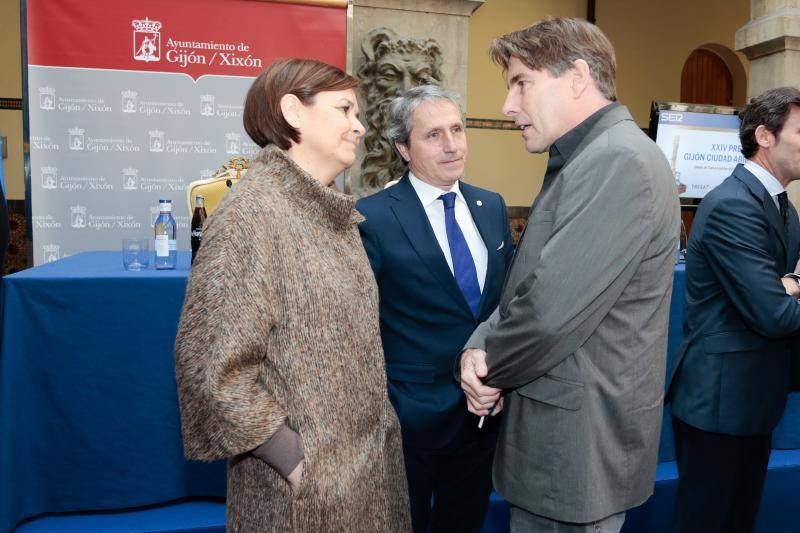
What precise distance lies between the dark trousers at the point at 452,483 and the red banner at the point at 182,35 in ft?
10.3

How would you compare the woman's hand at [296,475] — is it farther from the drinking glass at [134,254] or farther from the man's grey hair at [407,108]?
the drinking glass at [134,254]

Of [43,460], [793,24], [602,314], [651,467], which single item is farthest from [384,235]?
[793,24]

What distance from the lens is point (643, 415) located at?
133 centimetres

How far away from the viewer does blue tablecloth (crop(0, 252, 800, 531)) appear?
2.11 metres

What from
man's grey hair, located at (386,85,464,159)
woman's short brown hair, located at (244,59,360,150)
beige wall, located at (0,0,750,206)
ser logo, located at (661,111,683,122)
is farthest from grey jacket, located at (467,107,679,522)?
beige wall, located at (0,0,750,206)

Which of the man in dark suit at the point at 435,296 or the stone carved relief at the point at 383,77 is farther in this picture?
the stone carved relief at the point at 383,77

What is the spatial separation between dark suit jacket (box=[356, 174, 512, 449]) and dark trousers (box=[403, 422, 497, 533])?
0.06 metres

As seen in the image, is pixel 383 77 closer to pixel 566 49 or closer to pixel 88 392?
pixel 88 392

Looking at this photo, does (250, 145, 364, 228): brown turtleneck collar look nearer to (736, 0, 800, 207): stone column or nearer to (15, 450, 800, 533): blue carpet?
(15, 450, 800, 533): blue carpet

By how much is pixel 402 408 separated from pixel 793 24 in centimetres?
438

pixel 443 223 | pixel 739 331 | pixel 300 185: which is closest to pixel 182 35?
pixel 443 223

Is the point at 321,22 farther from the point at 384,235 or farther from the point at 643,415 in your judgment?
the point at 643,415

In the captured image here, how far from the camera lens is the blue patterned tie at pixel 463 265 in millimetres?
1928

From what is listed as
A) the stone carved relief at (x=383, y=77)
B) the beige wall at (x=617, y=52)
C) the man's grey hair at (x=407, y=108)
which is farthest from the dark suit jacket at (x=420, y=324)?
the beige wall at (x=617, y=52)
